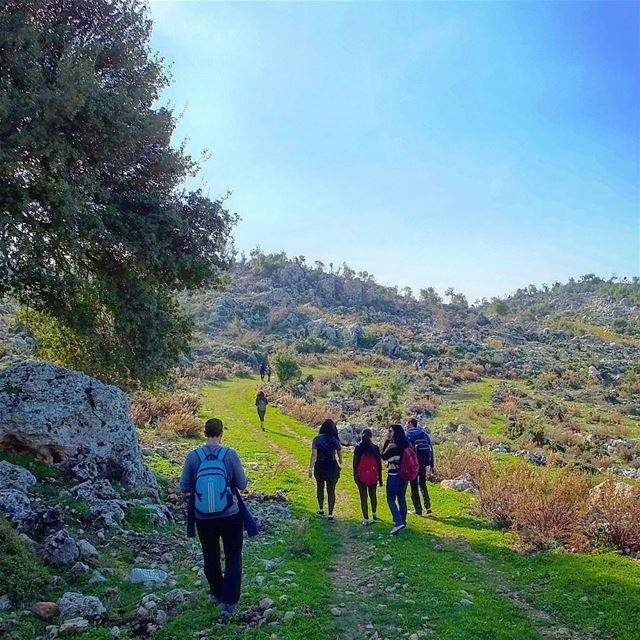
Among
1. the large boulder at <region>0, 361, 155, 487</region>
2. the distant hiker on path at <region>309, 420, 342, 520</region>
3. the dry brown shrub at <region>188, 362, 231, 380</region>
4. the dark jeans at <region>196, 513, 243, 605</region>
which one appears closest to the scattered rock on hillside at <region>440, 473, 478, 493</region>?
the distant hiker on path at <region>309, 420, 342, 520</region>

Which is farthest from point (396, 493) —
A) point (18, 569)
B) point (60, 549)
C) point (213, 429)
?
point (18, 569)

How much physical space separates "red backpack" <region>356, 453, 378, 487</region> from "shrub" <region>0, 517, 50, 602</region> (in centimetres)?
671

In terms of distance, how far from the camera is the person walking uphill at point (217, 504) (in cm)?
647

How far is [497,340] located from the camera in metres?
91.5

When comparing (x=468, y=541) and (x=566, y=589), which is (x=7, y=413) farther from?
(x=566, y=589)

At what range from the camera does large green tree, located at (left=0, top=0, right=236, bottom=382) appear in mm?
11391

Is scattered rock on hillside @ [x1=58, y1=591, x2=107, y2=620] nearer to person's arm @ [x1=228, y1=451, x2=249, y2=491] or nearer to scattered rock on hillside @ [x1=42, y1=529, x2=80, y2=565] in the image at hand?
scattered rock on hillside @ [x1=42, y1=529, x2=80, y2=565]

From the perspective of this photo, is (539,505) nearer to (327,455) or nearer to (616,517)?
(616,517)

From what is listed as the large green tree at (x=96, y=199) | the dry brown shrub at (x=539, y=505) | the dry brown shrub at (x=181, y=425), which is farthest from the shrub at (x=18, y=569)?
the dry brown shrub at (x=181, y=425)

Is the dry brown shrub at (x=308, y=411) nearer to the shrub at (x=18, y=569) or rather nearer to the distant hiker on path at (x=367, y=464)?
the distant hiker on path at (x=367, y=464)

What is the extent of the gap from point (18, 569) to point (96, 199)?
881 centimetres

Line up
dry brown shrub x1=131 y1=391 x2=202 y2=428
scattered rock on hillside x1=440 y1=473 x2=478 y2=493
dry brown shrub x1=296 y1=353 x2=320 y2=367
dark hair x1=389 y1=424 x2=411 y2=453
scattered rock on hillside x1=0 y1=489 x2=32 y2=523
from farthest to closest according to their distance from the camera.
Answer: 1. dry brown shrub x1=296 y1=353 x2=320 y2=367
2. dry brown shrub x1=131 y1=391 x2=202 y2=428
3. scattered rock on hillside x1=440 y1=473 x2=478 y2=493
4. dark hair x1=389 y1=424 x2=411 y2=453
5. scattered rock on hillside x1=0 y1=489 x2=32 y2=523

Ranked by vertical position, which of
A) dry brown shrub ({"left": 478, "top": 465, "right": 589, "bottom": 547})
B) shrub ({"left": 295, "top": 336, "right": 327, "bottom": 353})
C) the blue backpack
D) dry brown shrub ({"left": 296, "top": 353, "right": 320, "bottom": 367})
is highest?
shrub ({"left": 295, "top": 336, "right": 327, "bottom": 353})

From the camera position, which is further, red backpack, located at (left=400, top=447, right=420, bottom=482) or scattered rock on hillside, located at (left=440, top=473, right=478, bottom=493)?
scattered rock on hillside, located at (left=440, top=473, right=478, bottom=493)
